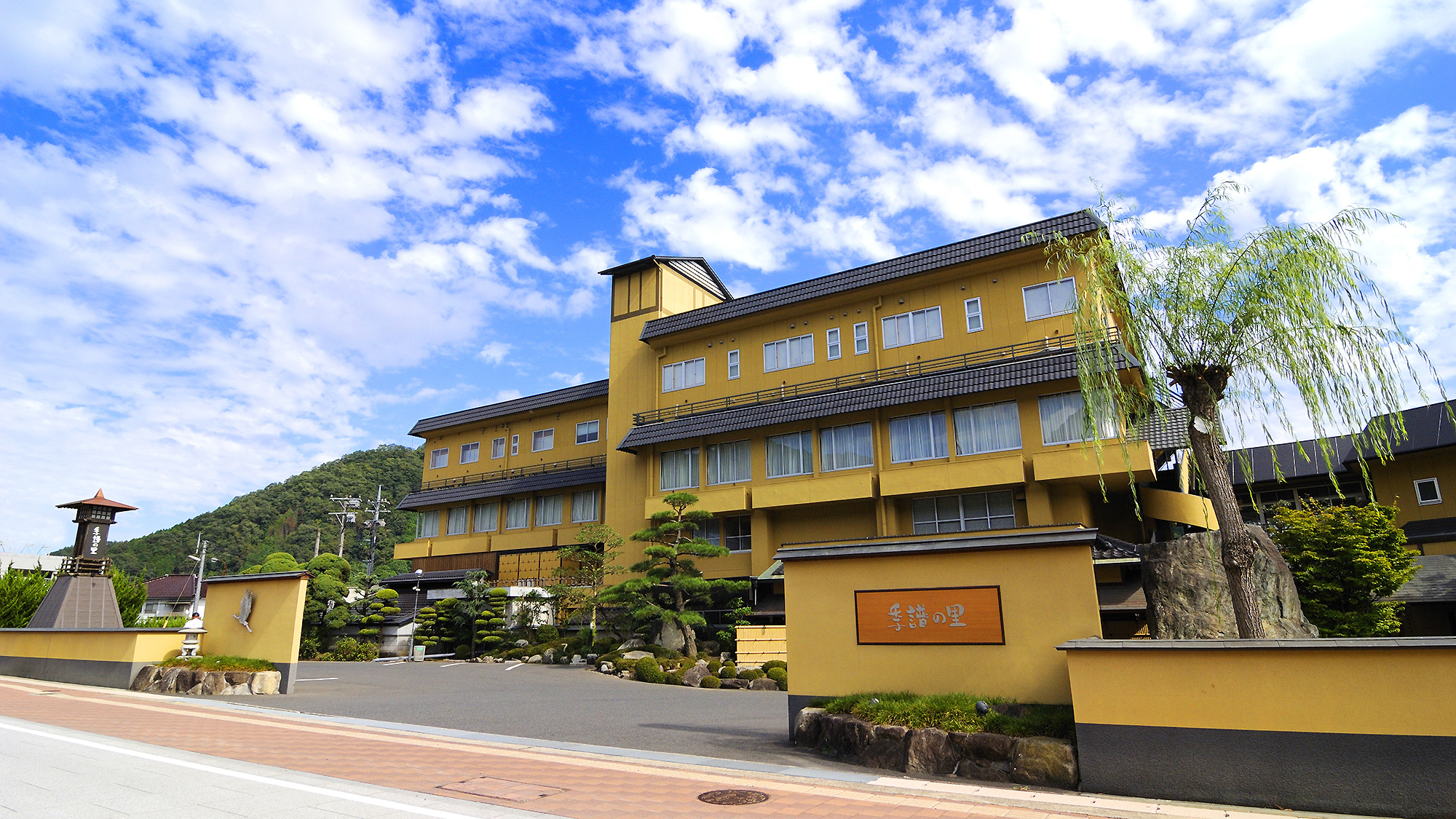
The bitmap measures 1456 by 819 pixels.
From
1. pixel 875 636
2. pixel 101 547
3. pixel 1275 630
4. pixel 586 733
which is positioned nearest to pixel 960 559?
pixel 875 636

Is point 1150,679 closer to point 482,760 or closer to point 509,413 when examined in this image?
point 482,760

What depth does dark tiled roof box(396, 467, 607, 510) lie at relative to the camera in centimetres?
3366

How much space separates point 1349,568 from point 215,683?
2638 cm

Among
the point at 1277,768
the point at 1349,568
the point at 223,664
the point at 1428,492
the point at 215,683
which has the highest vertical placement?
the point at 1428,492

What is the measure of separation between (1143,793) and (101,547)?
28865 millimetres

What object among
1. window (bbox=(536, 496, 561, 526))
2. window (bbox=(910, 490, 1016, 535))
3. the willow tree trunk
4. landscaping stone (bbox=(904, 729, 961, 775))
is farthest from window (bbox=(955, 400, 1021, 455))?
window (bbox=(536, 496, 561, 526))

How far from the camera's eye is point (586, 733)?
10961mm

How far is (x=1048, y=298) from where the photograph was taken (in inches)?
923

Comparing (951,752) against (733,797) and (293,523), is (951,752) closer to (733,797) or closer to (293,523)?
(733,797)

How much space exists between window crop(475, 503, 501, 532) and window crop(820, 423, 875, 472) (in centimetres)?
1888

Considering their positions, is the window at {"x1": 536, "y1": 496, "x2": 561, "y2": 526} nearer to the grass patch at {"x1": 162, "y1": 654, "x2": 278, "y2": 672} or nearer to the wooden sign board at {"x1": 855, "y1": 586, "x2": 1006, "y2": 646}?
the grass patch at {"x1": 162, "y1": 654, "x2": 278, "y2": 672}

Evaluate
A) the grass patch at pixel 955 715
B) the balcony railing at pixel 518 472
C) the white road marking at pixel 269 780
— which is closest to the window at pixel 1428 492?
the grass patch at pixel 955 715

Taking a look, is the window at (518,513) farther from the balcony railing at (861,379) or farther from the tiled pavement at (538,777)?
the tiled pavement at (538,777)

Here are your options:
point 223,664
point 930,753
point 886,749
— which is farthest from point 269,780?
point 223,664
